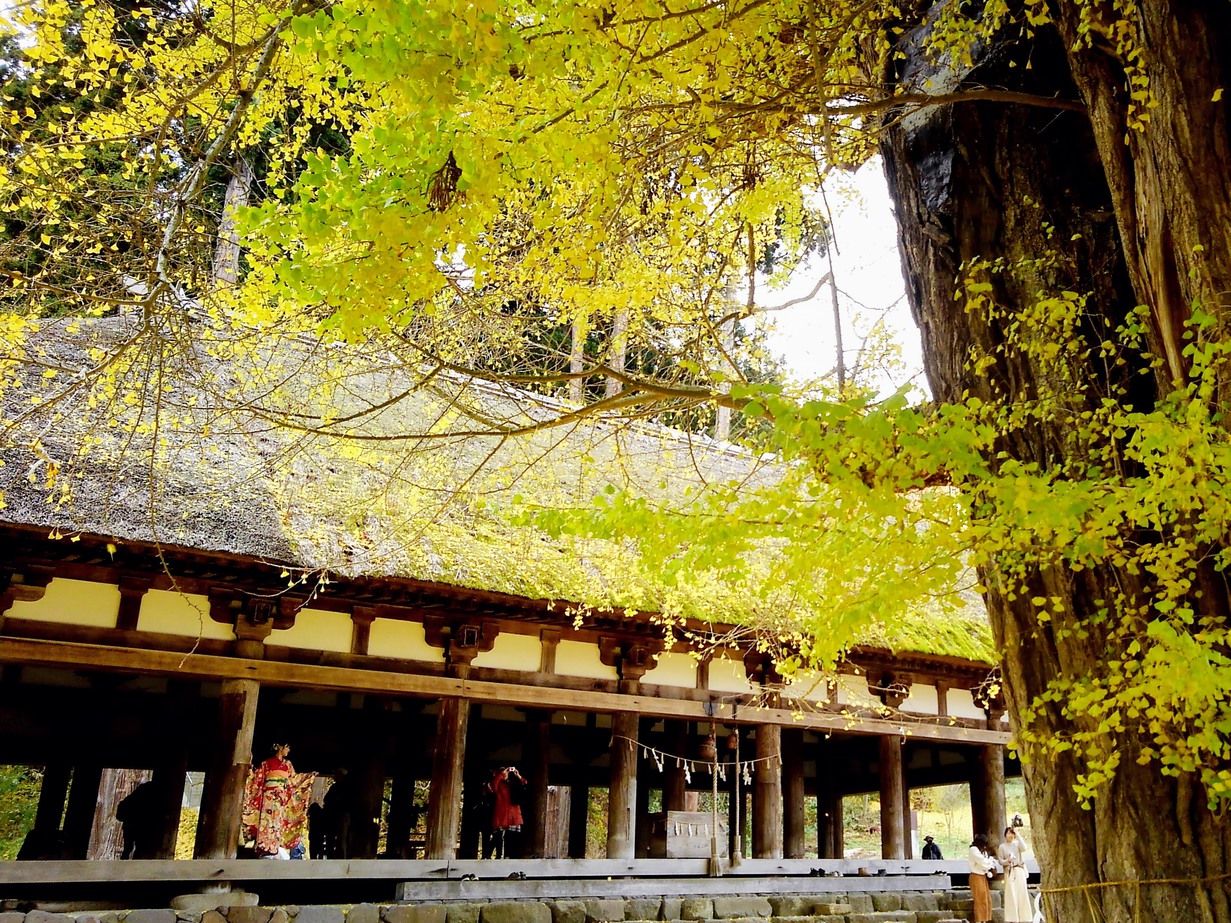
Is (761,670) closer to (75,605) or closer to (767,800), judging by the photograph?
(767,800)

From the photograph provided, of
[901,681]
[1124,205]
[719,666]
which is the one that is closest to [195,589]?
[719,666]

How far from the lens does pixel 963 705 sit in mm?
12203

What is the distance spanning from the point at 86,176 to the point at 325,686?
15.4 feet

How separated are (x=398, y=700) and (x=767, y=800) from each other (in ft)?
14.0

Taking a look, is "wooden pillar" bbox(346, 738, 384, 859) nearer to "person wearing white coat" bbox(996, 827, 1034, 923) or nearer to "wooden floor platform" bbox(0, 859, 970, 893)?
"wooden floor platform" bbox(0, 859, 970, 893)

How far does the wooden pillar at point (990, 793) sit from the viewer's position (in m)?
12.0

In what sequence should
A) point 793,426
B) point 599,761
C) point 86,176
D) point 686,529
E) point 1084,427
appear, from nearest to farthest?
point 793,426 < point 686,529 < point 1084,427 < point 86,176 < point 599,761

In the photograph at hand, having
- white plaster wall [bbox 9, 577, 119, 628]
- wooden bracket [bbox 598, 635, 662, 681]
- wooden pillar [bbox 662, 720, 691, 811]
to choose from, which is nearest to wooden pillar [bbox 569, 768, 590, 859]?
wooden pillar [bbox 662, 720, 691, 811]

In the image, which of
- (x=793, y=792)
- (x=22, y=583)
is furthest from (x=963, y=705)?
(x=22, y=583)

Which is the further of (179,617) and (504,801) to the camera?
(504,801)

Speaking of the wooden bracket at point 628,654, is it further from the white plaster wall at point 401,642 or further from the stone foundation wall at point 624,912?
the stone foundation wall at point 624,912

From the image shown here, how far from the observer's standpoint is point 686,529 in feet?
11.0

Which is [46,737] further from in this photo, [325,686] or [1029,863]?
[1029,863]

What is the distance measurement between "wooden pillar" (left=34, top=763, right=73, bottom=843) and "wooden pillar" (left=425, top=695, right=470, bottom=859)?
180 inches
